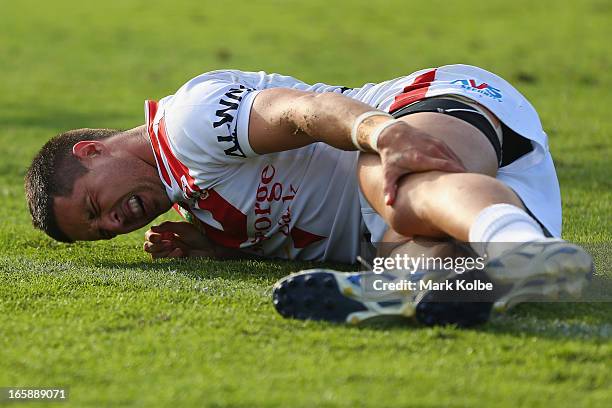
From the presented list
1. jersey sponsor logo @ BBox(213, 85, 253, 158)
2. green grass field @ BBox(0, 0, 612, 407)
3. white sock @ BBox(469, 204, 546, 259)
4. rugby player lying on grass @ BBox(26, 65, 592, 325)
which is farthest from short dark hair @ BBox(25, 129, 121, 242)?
white sock @ BBox(469, 204, 546, 259)

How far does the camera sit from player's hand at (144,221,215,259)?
4441 mm

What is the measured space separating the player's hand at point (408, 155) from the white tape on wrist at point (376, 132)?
0.6 inches

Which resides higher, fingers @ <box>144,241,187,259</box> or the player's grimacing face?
the player's grimacing face

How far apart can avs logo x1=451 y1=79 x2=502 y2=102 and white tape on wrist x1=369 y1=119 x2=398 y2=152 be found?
72 centimetres

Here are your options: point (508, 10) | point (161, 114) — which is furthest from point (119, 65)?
point (161, 114)

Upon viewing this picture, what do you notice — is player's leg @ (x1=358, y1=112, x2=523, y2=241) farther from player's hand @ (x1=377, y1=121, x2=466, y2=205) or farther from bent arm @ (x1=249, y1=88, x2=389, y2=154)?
bent arm @ (x1=249, y1=88, x2=389, y2=154)

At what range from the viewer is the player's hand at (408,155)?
3305mm

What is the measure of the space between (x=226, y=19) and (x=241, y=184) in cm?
1331

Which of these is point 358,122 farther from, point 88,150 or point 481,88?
point 88,150

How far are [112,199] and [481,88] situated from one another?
5.08ft

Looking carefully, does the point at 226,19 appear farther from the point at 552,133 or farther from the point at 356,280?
the point at 356,280

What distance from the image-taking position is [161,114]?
4.14m

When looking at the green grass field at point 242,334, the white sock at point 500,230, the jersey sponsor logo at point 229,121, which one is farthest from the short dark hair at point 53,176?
the white sock at point 500,230
